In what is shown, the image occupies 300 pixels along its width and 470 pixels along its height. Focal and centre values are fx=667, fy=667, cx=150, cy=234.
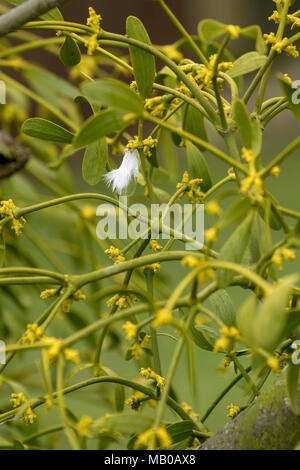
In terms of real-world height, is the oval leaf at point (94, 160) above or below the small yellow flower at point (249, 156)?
above

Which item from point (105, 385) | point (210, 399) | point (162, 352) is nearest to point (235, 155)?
point (105, 385)

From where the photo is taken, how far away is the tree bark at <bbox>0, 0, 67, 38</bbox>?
0.93 ft

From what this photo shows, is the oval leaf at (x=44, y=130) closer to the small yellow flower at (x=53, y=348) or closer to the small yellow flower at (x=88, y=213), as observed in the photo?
the small yellow flower at (x=53, y=348)

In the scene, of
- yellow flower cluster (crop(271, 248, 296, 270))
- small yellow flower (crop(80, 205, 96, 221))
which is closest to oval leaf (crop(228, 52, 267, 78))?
yellow flower cluster (crop(271, 248, 296, 270))

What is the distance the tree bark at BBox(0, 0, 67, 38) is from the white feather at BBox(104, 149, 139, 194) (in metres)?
0.09

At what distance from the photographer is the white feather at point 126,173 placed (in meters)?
0.36

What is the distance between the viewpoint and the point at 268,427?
0.28 metres

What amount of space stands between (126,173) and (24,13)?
10 centimetres

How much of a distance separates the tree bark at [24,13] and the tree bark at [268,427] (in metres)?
0.19

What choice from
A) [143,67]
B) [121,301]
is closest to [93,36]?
[143,67]

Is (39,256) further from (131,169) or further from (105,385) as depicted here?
(131,169)

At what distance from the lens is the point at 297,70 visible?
8.89 feet

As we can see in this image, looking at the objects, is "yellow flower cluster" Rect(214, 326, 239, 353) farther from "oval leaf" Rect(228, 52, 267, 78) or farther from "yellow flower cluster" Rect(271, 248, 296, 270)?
"oval leaf" Rect(228, 52, 267, 78)

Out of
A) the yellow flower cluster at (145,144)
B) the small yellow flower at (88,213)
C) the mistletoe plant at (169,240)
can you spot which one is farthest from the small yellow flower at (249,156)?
the small yellow flower at (88,213)
